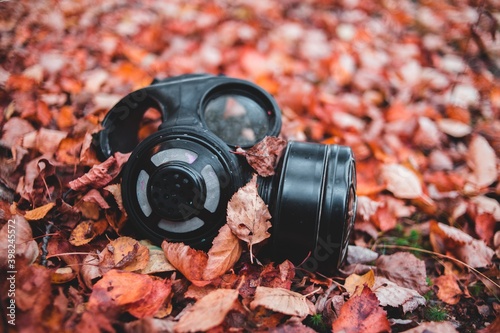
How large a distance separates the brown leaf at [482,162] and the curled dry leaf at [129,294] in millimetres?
1771

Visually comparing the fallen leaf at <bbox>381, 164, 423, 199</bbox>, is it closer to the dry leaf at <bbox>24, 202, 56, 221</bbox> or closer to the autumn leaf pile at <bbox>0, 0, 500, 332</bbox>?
the autumn leaf pile at <bbox>0, 0, 500, 332</bbox>

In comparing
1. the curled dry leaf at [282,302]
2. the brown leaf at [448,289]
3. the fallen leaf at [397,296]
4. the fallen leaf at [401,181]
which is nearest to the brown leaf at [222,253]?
the curled dry leaf at [282,302]

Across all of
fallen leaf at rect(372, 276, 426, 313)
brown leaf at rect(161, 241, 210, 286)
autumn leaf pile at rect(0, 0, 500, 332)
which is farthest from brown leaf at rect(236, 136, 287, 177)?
fallen leaf at rect(372, 276, 426, 313)

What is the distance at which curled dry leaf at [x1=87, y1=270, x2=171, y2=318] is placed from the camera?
51.2 inches

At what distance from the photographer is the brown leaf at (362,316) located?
4.43 feet

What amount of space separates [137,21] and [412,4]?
2.58m

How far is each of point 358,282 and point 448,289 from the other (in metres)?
0.40

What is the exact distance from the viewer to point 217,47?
3.09m

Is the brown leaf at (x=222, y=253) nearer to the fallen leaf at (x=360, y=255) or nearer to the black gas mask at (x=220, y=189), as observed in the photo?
the black gas mask at (x=220, y=189)

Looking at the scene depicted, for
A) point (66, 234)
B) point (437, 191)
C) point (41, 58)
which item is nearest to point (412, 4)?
point (437, 191)

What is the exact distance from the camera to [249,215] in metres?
1.47

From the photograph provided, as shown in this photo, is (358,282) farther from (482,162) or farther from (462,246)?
(482,162)

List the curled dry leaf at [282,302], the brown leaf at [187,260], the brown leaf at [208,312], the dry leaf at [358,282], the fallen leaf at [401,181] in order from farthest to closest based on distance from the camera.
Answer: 1. the fallen leaf at [401,181]
2. the dry leaf at [358,282]
3. the brown leaf at [187,260]
4. the curled dry leaf at [282,302]
5. the brown leaf at [208,312]

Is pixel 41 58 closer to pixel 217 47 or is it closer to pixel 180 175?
pixel 217 47
